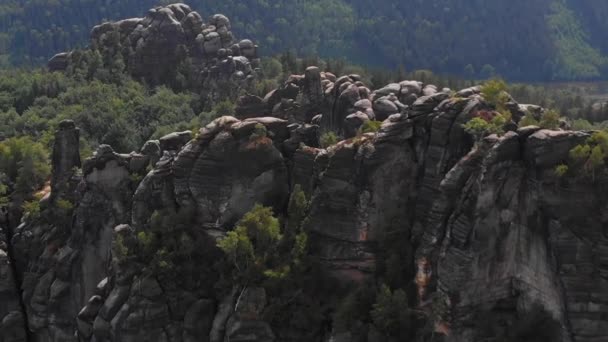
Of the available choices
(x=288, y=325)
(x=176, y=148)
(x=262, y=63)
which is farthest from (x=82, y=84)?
(x=288, y=325)

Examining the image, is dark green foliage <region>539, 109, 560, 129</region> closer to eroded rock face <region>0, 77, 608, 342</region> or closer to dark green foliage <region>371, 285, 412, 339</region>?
eroded rock face <region>0, 77, 608, 342</region>

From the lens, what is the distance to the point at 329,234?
53.3 metres

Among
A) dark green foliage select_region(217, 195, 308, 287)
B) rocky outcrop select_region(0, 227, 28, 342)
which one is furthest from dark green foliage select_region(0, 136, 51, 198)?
dark green foliage select_region(217, 195, 308, 287)

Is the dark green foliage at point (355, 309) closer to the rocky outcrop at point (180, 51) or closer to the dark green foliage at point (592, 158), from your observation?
the dark green foliage at point (592, 158)

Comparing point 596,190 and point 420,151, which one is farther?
point 420,151

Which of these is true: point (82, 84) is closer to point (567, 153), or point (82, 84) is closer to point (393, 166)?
point (393, 166)

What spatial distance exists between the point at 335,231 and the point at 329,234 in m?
0.53

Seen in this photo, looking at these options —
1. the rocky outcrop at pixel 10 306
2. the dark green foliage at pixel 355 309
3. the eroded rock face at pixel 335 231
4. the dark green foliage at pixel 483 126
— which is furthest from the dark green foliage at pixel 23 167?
the dark green foliage at pixel 483 126

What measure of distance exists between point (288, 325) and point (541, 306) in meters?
16.8

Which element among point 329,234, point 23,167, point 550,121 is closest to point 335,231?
point 329,234

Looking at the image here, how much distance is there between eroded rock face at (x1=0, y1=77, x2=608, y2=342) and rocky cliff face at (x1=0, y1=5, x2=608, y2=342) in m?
0.10

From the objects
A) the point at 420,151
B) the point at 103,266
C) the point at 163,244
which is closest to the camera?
the point at 420,151

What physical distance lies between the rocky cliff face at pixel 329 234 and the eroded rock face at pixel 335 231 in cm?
10

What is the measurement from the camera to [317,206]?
53.9 m
